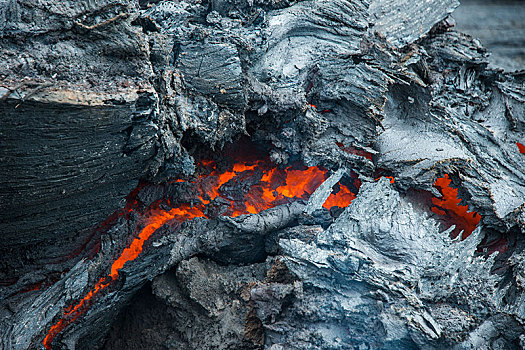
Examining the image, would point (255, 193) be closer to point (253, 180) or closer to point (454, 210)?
point (253, 180)

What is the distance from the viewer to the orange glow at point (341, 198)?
3605mm

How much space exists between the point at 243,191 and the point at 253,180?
145mm

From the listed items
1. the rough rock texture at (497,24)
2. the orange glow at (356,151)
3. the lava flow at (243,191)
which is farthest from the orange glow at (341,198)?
the rough rock texture at (497,24)

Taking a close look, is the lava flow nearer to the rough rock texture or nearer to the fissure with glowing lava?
the fissure with glowing lava

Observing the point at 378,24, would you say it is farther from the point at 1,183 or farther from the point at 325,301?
the point at 1,183

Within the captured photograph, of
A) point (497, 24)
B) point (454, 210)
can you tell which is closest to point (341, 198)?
point (454, 210)

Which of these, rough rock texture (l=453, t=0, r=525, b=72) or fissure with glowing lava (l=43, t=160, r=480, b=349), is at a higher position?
rough rock texture (l=453, t=0, r=525, b=72)

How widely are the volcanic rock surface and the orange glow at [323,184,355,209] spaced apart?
2cm

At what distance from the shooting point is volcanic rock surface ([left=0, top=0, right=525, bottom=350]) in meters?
2.58

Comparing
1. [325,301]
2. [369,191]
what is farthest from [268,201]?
[325,301]

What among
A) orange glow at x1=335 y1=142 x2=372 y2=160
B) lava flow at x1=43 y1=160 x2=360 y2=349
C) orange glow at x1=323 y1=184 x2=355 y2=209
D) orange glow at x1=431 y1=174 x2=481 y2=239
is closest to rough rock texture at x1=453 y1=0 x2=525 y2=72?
orange glow at x1=431 y1=174 x2=481 y2=239

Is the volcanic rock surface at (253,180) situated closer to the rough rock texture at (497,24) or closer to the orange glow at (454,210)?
the orange glow at (454,210)

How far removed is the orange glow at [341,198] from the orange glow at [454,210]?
0.73 meters

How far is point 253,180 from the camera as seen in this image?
3.71 metres
